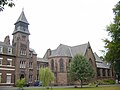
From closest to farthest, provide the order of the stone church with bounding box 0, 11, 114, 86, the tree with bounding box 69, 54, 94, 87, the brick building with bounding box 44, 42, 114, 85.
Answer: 1. the tree with bounding box 69, 54, 94, 87
2. the stone church with bounding box 0, 11, 114, 86
3. the brick building with bounding box 44, 42, 114, 85

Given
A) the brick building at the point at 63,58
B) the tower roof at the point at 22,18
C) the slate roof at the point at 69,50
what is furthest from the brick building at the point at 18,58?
the slate roof at the point at 69,50

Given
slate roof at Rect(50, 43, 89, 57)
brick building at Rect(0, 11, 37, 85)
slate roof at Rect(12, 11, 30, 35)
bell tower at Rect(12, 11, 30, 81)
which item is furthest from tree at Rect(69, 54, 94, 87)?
slate roof at Rect(12, 11, 30, 35)

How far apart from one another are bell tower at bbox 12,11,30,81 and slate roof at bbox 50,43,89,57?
13.0 metres

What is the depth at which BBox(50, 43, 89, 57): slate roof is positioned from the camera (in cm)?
6600

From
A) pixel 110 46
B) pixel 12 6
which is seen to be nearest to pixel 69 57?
pixel 110 46

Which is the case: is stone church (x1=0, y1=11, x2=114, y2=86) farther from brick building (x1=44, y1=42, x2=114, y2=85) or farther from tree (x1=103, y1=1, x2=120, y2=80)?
tree (x1=103, y1=1, x2=120, y2=80)

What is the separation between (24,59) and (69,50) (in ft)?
63.9

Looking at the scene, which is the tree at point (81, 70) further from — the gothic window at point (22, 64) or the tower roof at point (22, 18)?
the tower roof at point (22, 18)

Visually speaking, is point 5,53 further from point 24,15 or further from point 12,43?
point 24,15

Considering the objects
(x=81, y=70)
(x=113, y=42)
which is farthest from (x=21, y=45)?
(x=113, y=42)

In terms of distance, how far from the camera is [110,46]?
26.7 meters

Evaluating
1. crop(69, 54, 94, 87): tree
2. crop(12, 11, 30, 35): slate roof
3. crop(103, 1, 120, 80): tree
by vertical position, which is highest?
crop(12, 11, 30, 35): slate roof

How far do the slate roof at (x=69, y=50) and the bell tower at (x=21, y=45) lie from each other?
1302 centimetres

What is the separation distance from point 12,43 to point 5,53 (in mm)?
7075
